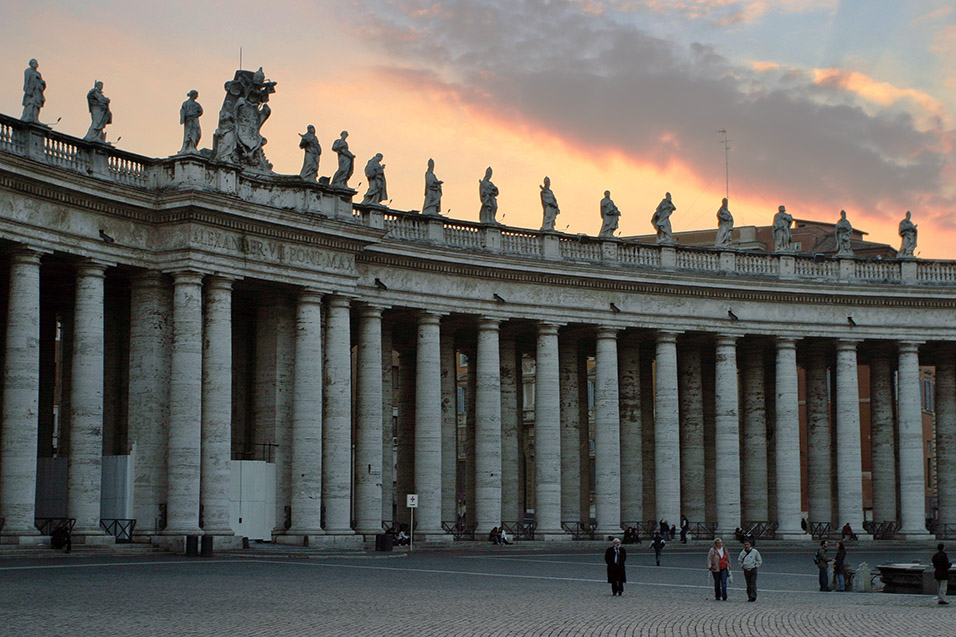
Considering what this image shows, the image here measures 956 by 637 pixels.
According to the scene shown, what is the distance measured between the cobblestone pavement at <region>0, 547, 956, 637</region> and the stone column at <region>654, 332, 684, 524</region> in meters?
21.4

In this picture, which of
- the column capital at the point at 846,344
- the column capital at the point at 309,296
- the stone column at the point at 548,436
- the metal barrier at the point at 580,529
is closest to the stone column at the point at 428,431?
the stone column at the point at 548,436

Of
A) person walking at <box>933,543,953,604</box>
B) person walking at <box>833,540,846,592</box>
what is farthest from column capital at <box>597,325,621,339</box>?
person walking at <box>933,543,953,604</box>

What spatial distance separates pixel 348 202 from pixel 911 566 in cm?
2990

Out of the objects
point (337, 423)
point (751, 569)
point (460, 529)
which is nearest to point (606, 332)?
point (460, 529)

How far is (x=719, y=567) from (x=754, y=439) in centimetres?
4230

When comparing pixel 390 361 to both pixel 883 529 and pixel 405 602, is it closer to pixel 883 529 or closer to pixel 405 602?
pixel 883 529

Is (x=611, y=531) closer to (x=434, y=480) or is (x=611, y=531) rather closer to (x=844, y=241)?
(x=434, y=480)

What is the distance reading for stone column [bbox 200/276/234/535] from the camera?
5703cm

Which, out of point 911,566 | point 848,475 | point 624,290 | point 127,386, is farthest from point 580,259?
point 911,566

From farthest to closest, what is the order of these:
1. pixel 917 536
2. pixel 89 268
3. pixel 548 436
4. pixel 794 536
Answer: pixel 917 536, pixel 794 536, pixel 548 436, pixel 89 268

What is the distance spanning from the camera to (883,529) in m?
81.2

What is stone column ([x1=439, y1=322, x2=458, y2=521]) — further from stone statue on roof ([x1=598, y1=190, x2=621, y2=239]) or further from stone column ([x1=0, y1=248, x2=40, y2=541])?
stone column ([x1=0, y1=248, x2=40, y2=541])

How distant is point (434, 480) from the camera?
225 ft

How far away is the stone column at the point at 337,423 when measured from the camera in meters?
62.3
